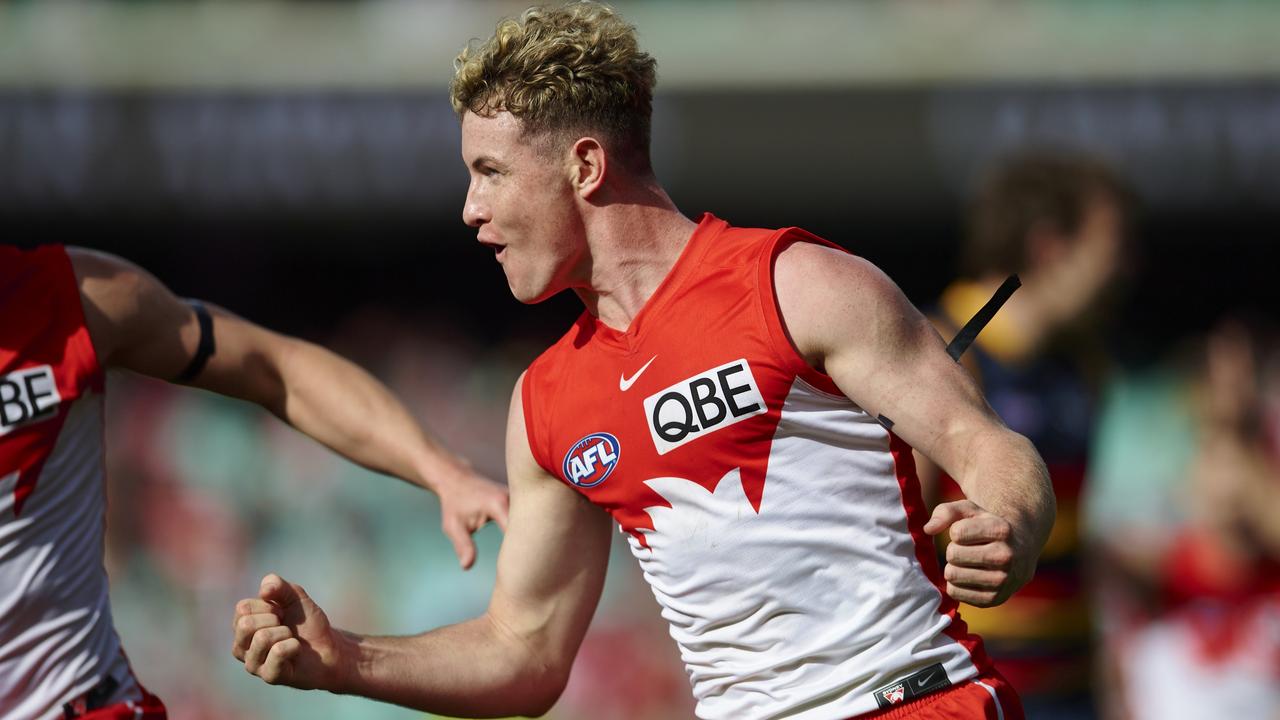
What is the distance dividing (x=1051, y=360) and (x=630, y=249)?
92.1 inches

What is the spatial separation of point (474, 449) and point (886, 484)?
7117mm

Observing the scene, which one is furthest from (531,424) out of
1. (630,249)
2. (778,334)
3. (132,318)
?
(132,318)

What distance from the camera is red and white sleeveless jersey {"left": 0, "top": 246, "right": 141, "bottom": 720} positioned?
3535mm

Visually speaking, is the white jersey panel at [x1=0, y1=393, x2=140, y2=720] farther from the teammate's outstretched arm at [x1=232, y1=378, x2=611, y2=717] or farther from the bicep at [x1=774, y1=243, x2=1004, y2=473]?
the bicep at [x1=774, y1=243, x2=1004, y2=473]

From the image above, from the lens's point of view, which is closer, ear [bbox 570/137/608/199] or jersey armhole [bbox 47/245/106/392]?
ear [bbox 570/137/608/199]

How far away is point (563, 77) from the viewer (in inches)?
127

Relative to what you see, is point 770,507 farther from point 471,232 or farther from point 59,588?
point 471,232

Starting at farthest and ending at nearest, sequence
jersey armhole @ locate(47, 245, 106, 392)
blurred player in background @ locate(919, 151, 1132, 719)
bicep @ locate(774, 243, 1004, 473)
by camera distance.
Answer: blurred player in background @ locate(919, 151, 1132, 719) < jersey armhole @ locate(47, 245, 106, 392) < bicep @ locate(774, 243, 1004, 473)

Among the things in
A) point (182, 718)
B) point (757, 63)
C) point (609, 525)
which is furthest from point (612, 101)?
point (757, 63)

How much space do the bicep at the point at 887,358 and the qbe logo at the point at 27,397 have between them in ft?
5.89

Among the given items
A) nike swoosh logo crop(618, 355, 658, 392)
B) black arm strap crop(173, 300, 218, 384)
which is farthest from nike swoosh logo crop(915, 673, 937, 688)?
black arm strap crop(173, 300, 218, 384)

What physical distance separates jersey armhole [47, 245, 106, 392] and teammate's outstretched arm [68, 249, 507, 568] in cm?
1

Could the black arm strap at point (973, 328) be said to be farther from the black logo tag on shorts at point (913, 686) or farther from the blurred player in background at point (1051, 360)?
the blurred player in background at point (1051, 360)

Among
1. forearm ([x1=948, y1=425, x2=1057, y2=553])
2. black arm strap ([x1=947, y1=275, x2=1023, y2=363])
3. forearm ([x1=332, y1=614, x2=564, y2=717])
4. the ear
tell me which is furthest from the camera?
forearm ([x1=332, y1=614, x2=564, y2=717])
